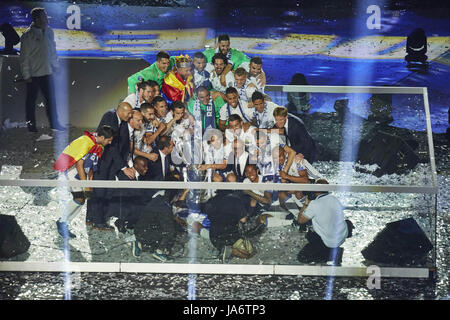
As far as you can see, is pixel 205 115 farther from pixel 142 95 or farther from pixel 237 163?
pixel 237 163

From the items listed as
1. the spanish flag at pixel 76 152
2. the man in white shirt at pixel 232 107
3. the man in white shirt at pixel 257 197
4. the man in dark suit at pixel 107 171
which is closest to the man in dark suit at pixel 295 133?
the man in white shirt at pixel 232 107

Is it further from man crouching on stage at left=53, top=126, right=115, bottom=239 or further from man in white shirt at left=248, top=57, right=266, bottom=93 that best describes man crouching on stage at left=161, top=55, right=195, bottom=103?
man crouching on stage at left=53, top=126, right=115, bottom=239

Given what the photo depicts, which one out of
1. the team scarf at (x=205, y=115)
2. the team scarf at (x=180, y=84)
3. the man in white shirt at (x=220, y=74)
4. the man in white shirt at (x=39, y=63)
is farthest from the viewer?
the man in white shirt at (x=39, y=63)

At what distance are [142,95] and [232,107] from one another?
22.4 inches

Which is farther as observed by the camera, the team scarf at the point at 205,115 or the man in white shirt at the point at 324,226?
the team scarf at the point at 205,115

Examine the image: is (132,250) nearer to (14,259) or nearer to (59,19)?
(14,259)

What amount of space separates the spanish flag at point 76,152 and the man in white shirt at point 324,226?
4.07 ft

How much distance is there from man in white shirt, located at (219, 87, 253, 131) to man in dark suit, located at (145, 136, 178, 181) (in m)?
0.47

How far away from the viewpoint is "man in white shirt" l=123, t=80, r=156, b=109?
19.2 ft

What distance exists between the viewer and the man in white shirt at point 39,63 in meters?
6.48

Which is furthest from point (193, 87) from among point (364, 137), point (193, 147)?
point (364, 137)

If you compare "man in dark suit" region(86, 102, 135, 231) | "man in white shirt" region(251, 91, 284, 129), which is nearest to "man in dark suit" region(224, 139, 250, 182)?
"man in white shirt" region(251, 91, 284, 129)

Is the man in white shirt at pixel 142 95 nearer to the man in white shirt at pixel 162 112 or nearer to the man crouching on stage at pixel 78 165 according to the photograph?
the man in white shirt at pixel 162 112

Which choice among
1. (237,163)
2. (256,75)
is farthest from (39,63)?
(237,163)
